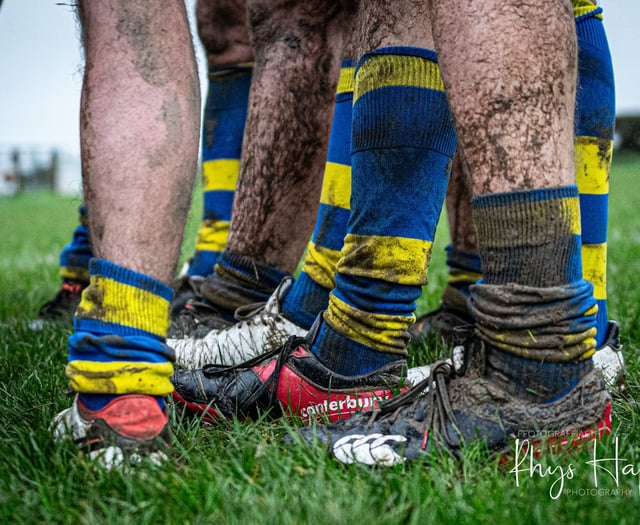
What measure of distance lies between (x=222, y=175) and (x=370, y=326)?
1.45 m

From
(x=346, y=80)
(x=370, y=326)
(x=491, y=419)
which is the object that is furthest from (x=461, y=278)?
(x=491, y=419)

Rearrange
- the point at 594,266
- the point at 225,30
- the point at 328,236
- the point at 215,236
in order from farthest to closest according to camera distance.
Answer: the point at 225,30 < the point at 215,236 < the point at 328,236 < the point at 594,266

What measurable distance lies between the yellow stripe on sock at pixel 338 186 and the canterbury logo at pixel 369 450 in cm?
75

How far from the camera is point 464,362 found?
1.26 metres

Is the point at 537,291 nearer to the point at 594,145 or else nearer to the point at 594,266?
the point at 594,266

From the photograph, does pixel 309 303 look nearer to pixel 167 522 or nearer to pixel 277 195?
pixel 277 195

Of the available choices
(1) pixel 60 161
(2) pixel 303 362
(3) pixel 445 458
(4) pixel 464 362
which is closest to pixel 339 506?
(3) pixel 445 458

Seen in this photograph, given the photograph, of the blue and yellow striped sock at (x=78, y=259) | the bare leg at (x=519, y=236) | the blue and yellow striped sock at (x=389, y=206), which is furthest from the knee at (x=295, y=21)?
the blue and yellow striped sock at (x=78, y=259)

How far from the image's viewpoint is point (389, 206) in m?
1.44

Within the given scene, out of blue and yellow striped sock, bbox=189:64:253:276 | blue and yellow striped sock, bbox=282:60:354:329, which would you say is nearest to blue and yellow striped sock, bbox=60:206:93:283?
blue and yellow striped sock, bbox=189:64:253:276

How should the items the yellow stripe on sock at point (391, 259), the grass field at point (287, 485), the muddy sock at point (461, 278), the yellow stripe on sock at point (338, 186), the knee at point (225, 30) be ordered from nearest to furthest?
the grass field at point (287, 485) < the yellow stripe on sock at point (391, 259) < the yellow stripe on sock at point (338, 186) < the muddy sock at point (461, 278) < the knee at point (225, 30)

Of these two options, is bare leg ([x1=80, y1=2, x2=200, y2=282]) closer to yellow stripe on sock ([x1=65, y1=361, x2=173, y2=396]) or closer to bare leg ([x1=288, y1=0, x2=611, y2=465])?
yellow stripe on sock ([x1=65, y1=361, x2=173, y2=396])

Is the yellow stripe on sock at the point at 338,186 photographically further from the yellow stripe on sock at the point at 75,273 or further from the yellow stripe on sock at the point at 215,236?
the yellow stripe on sock at the point at 75,273

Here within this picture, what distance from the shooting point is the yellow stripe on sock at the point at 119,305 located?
1149mm
